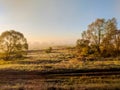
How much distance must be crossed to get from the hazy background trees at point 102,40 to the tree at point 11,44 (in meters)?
15.7

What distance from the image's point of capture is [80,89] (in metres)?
20.7

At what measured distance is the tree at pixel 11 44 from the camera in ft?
219

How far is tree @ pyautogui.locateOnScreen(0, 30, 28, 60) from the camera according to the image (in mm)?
66812

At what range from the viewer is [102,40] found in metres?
72.7

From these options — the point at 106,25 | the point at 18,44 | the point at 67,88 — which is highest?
the point at 106,25

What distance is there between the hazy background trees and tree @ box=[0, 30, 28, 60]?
1568 cm

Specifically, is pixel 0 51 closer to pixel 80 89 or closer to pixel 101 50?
pixel 101 50

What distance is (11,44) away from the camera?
220ft

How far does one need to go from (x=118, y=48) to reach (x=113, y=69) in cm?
3729

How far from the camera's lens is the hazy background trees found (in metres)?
70.9

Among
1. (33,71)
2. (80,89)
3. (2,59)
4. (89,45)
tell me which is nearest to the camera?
(80,89)

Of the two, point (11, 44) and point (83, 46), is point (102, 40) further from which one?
point (11, 44)

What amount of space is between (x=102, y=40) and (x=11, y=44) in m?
25.5

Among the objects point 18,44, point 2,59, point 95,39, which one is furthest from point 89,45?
point 2,59
